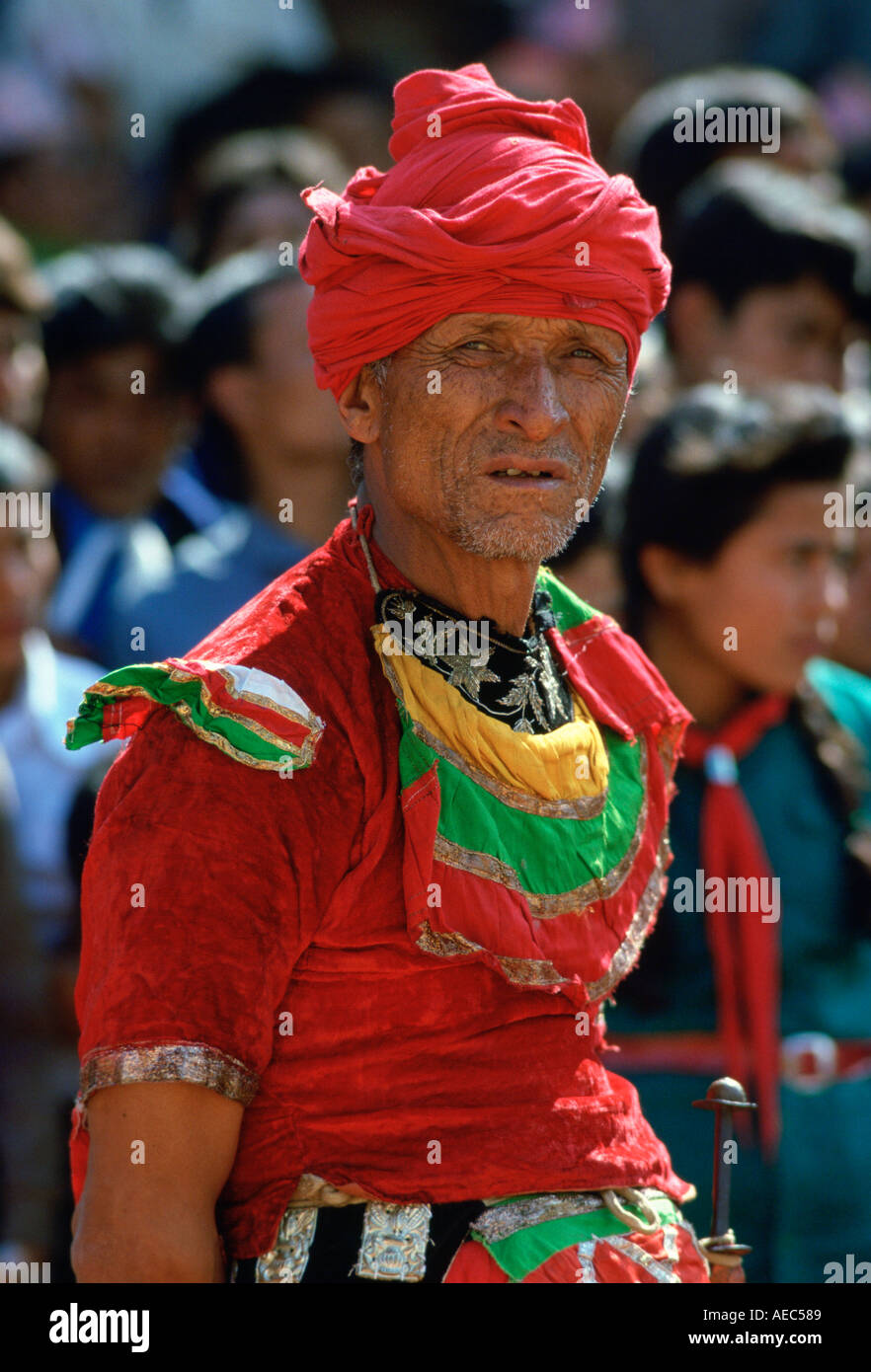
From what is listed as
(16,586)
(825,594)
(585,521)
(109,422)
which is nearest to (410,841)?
(585,521)

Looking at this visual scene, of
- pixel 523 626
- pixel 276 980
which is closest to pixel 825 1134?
pixel 523 626

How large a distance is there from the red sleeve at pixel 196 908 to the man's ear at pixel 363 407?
1.97 feet

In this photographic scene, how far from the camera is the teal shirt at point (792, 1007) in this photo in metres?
4.44

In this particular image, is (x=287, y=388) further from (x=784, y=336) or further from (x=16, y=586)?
(x=784, y=336)

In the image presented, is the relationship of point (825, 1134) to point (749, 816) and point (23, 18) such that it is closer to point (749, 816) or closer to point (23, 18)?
point (749, 816)

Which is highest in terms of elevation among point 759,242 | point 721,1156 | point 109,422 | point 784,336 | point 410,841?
point 759,242

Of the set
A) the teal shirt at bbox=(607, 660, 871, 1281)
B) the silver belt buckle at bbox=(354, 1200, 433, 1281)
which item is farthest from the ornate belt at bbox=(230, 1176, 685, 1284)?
the teal shirt at bbox=(607, 660, 871, 1281)

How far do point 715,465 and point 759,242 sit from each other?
1928 millimetres

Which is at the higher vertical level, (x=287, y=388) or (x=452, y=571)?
(x=287, y=388)

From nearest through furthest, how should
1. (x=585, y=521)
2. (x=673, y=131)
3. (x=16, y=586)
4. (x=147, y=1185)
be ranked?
(x=147, y=1185) < (x=585, y=521) < (x=16, y=586) < (x=673, y=131)

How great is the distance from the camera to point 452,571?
294 cm

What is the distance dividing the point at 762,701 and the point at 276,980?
2441mm

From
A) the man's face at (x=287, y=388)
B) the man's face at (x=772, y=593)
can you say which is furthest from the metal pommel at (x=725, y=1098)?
the man's face at (x=287, y=388)

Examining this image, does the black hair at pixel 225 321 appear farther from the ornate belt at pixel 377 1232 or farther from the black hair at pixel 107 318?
the ornate belt at pixel 377 1232
